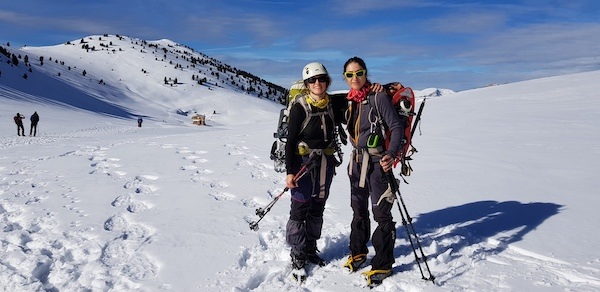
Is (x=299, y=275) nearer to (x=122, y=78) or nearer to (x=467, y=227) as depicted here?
(x=467, y=227)

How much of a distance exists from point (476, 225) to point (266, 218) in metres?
3.12

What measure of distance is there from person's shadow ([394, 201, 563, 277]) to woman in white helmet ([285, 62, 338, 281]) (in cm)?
110

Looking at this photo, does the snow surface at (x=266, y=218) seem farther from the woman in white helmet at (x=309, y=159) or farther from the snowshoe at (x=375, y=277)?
the woman in white helmet at (x=309, y=159)

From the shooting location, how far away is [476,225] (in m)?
6.00

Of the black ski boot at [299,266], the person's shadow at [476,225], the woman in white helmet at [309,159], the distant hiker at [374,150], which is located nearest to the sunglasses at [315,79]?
the woman in white helmet at [309,159]

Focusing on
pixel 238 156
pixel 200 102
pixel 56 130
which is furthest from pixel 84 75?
pixel 238 156

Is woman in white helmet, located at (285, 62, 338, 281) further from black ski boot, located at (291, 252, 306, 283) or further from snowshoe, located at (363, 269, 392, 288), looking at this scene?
snowshoe, located at (363, 269, 392, 288)

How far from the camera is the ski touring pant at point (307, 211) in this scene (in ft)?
15.2

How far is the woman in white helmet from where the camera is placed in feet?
14.5

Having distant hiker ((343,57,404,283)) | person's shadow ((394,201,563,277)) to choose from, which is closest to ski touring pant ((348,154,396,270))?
distant hiker ((343,57,404,283))

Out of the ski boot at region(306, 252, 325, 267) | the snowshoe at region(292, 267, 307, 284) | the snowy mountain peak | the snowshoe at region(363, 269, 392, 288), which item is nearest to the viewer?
the snowshoe at region(363, 269, 392, 288)

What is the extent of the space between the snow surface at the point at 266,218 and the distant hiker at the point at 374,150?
37 cm

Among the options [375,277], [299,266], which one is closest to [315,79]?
[299,266]

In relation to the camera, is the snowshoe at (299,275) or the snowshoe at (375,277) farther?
the snowshoe at (299,275)
